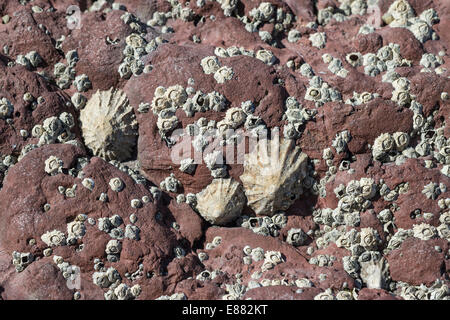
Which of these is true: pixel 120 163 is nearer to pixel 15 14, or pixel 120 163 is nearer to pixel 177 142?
pixel 177 142

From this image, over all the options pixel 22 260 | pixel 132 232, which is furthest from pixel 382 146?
pixel 22 260

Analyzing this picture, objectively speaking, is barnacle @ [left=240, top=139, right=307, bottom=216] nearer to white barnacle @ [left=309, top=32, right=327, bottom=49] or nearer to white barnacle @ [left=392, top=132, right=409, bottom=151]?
white barnacle @ [left=392, top=132, right=409, bottom=151]

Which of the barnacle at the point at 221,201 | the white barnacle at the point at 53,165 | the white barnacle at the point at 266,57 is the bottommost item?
the barnacle at the point at 221,201

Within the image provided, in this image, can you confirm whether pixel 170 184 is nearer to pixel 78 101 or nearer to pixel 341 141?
pixel 78 101

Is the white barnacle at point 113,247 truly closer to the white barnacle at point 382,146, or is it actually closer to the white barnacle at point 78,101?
the white barnacle at point 78,101

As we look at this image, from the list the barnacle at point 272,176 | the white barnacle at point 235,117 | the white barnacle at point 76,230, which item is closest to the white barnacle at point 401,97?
the barnacle at point 272,176

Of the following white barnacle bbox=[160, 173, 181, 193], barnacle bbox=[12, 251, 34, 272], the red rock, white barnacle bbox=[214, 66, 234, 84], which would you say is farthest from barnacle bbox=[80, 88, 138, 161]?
the red rock

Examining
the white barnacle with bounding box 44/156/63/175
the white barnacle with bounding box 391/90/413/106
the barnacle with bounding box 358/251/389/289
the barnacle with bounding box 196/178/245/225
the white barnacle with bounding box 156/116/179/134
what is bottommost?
the barnacle with bounding box 358/251/389/289

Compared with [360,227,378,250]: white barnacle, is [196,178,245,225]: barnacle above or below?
above
